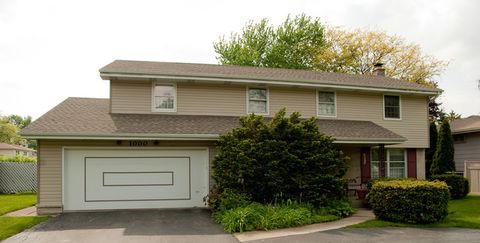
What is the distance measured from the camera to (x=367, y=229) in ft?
32.4

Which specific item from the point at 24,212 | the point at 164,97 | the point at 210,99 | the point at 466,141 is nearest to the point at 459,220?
the point at 210,99

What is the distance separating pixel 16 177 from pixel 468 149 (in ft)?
82.7

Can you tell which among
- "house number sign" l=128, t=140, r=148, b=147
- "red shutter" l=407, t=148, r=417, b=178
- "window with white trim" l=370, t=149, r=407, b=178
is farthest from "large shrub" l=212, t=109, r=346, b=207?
"red shutter" l=407, t=148, r=417, b=178

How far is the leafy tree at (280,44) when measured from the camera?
3588 centimetres

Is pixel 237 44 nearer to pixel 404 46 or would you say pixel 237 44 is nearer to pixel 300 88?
pixel 404 46

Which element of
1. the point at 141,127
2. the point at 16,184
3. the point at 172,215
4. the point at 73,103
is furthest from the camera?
the point at 16,184

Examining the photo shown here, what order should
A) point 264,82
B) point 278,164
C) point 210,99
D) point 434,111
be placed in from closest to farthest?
point 278,164 → point 210,99 → point 264,82 → point 434,111

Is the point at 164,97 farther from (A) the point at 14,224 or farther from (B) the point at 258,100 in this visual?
(A) the point at 14,224

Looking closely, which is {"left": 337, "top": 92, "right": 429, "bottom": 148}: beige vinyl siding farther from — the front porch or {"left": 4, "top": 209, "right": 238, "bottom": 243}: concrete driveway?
{"left": 4, "top": 209, "right": 238, "bottom": 243}: concrete driveway

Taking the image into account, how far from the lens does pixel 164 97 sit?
585 inches

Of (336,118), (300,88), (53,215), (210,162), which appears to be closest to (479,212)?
(336,118)

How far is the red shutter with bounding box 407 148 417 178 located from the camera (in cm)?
1741

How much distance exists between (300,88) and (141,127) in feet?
22.8

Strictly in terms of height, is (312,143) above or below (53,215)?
above
